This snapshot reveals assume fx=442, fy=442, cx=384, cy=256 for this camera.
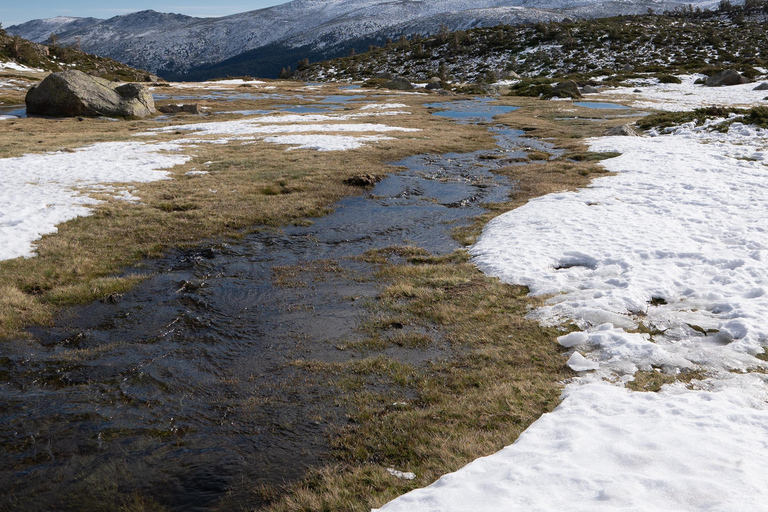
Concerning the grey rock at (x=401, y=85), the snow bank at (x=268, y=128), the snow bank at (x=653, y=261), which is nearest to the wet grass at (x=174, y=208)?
the snow bank at (x=268, y=128)

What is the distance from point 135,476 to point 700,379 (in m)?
9.23

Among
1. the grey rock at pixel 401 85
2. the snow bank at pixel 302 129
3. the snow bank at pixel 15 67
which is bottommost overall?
the snow bank at pixel 302 129

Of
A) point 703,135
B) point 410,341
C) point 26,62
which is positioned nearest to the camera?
point 410,341

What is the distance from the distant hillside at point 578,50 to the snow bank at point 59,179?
87.7 metres

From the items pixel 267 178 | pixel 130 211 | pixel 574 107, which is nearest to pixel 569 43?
pixel 574 107

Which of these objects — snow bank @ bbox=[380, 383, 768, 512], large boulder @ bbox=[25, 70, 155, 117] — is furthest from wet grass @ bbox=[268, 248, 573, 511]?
large boulder @ bbox=[25, 70, 155, 117]

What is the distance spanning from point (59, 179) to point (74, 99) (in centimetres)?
3218

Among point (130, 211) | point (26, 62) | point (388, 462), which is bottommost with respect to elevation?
point (388, 462)

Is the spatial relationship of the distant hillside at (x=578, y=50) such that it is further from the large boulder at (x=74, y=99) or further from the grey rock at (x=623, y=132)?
the large boulder at (x=74, y=99)

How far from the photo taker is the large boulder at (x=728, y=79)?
65.2 meters

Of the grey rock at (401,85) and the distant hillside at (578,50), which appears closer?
the grey rock at (401,85)

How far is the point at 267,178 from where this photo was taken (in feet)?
73.8

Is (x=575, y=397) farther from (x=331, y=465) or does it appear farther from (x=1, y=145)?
(x=1, y=145)

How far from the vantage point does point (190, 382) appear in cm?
814
